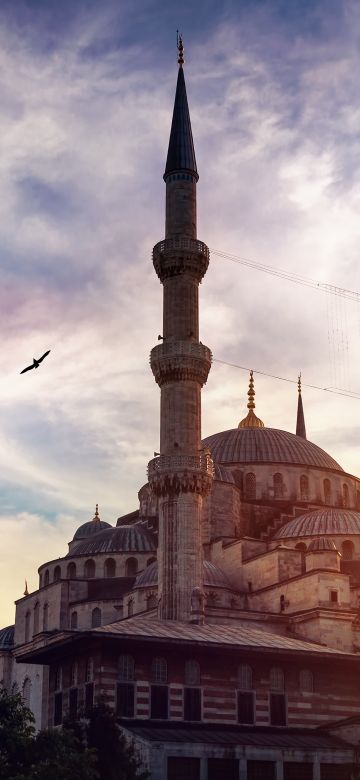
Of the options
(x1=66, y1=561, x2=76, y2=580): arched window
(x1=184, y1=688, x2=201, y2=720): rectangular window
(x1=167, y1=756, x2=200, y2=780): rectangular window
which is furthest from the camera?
(x1=66, y1=561, x2=76, y2=580): arched window

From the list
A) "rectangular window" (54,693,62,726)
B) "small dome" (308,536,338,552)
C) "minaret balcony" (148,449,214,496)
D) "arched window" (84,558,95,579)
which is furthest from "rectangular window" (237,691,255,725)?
"arched window" (84,558,95,579)

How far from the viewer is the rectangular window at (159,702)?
1280 inches

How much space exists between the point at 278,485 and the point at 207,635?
20.8 metres

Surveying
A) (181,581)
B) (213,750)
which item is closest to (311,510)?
(181,581)

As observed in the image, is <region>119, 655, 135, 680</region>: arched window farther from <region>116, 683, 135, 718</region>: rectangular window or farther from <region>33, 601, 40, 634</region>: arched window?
<region>33, 601, 40, 634</region>: arched window

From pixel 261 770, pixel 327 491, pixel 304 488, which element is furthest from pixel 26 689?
pixel 261 770

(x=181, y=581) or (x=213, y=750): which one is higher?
(x=181, y=581)

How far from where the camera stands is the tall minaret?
38.7 meters

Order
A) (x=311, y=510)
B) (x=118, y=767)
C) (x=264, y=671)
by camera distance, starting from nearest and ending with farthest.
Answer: (x=118, y=767), (x=264, y=671), (x=311, y=510)

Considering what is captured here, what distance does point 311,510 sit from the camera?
53.3 m

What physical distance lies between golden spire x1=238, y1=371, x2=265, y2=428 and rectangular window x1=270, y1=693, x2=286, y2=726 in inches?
1080

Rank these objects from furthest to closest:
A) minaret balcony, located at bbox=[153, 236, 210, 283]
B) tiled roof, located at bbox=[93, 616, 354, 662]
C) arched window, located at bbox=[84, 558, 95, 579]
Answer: arched window, located at bbox=[84, 558, 95, 579]
minaret balcony, located at bbox=[153, 236, 210, 283]
tiled roof, located at bbox=[93, 616, 354, 662]

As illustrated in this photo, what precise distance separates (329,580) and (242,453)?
15.1 metres

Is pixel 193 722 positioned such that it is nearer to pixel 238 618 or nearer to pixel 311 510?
pixel 238 618
